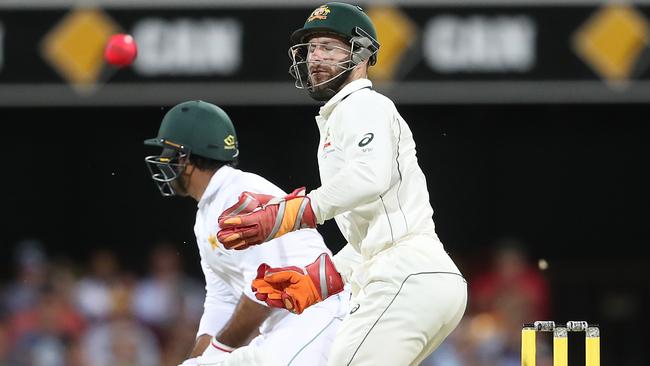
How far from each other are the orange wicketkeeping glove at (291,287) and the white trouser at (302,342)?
0.73ft

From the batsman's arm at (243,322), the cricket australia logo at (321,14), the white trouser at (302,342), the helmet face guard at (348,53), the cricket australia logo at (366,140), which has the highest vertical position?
the cricket australia logo at (321,14)

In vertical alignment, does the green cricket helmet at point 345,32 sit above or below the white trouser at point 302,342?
above

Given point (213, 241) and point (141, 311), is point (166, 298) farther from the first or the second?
point (213, 241)

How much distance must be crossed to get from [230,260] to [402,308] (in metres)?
1.24

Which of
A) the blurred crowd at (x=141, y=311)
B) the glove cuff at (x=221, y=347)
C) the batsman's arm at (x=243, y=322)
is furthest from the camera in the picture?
the blurred crowd at (x=141, y=311)

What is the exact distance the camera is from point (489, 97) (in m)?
8.56

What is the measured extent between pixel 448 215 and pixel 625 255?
1.34 metres

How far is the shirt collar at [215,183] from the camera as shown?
5.47 m

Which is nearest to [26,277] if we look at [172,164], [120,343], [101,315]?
[101,315]

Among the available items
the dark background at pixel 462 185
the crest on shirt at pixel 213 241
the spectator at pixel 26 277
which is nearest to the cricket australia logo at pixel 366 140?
the crest on shirt at pixel 213 241

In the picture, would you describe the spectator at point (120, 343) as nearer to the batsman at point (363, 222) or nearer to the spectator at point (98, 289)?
the spectator at point (98, 289)

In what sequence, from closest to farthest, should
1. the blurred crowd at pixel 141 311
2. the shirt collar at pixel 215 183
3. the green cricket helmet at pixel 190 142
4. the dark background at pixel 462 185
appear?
the shirt collar at pixel 215 183, the green cricket helmet at pixel 190 142, the blurred crowd at pixel 141 311, the dark background at pixel 462 185

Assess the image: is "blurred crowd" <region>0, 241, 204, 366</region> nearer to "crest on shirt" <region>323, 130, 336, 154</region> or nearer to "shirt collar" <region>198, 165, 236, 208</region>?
"shirt collar" <region>198, 165, 236, 208</region>

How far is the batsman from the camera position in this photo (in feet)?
13.7
